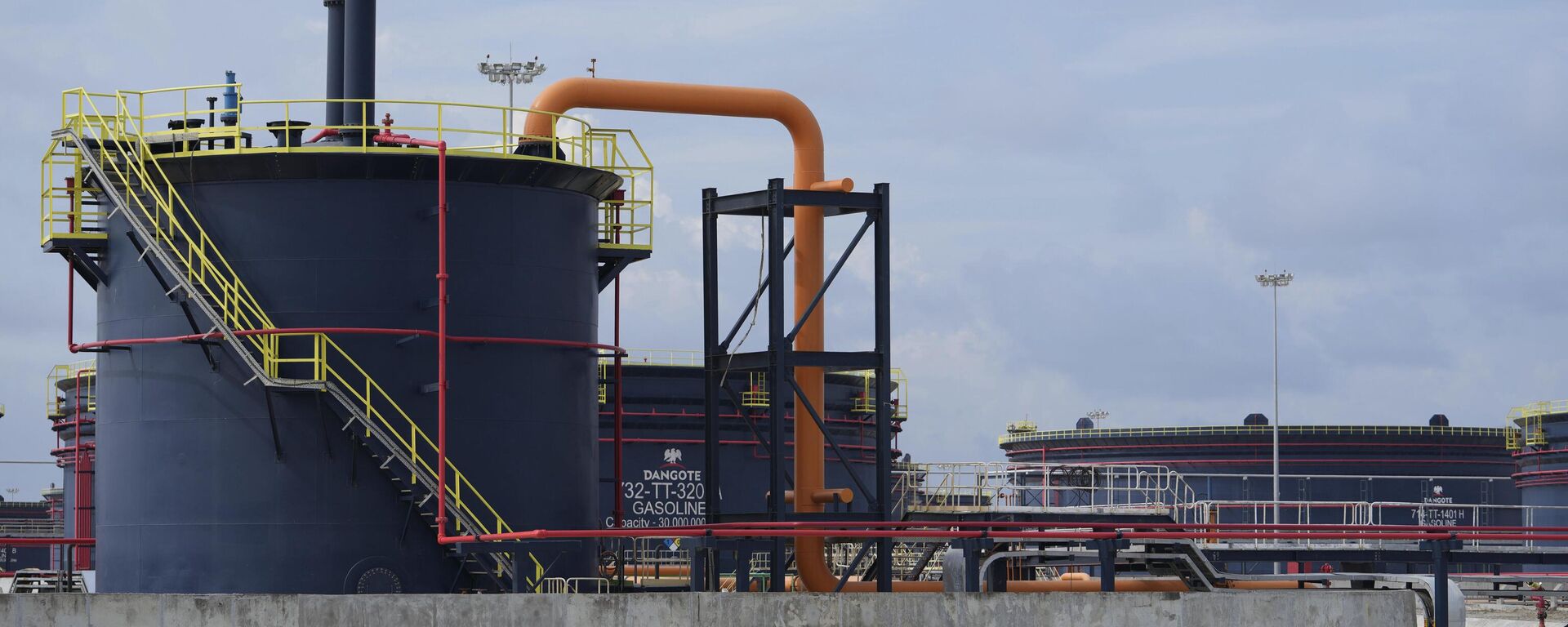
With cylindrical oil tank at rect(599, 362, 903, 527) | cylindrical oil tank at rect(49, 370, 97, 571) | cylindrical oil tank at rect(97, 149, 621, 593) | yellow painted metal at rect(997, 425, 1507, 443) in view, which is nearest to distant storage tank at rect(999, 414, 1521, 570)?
yellow painted metal at rect(997, 425, 1507, 443)

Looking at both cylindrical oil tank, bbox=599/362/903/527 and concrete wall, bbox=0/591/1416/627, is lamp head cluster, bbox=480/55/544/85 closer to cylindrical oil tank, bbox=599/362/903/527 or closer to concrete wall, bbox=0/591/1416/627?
cylindrical oil tank, bbox=599/362/903/527

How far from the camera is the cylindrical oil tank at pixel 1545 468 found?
57375 mm

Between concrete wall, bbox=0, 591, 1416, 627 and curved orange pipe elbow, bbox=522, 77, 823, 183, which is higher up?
curved orange pipe elbow, bbox=522, 77, 823, 183

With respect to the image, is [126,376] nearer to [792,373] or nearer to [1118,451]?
[792,373]

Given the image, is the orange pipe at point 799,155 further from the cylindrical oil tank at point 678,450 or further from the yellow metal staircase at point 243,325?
the cylindrical oil tank at point 678,450

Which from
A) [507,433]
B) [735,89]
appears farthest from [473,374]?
[735,89]

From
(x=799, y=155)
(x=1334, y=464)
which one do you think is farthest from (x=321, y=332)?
(x=1334, y=464)

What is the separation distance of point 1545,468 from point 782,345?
4089 cm

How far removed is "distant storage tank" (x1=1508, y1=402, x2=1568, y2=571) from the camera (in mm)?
57406

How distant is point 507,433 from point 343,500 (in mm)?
2341

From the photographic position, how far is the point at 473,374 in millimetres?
24188

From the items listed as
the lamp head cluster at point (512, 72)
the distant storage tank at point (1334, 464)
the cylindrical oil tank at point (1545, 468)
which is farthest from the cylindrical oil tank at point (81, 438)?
the cylindrical oil tank at point (1545, 468)

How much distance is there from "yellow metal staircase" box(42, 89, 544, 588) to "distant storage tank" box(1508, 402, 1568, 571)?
4254cm

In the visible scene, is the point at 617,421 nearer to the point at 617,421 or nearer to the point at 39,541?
the point at 617,421
